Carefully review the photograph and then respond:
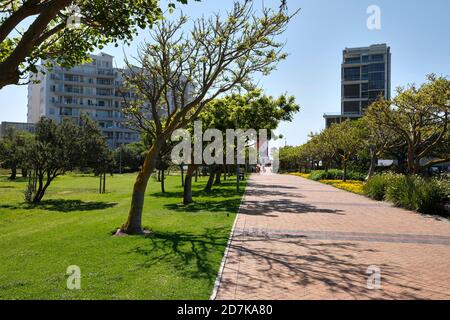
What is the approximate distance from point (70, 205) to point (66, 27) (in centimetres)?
1363

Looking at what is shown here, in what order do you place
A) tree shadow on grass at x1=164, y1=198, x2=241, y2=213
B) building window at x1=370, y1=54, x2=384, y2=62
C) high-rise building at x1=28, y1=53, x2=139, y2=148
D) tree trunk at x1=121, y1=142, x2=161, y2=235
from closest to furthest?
tree trunk at x1=121, y1=142, x2=161, y2=235 → tree shadow on grass at x1=164, y1=198, x2=241, y2=213 → high-rise building at x1=28, y1=53, x2=139, y2=148 → building window at x1=370, y1=54, x2=384, y2=62

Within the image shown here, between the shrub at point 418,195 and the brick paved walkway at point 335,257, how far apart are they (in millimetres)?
1273

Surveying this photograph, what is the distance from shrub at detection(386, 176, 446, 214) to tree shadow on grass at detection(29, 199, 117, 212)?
1286 centimetres

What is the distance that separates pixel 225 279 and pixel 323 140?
130ft

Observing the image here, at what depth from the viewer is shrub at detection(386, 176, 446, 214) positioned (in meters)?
15.5

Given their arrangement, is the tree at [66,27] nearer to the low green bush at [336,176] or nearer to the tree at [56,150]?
the tree at [56,150]

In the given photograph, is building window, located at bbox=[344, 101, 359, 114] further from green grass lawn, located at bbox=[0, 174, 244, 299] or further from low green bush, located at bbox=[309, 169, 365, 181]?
green grass lawn, located at bbox=[0, 174, 244, 299]

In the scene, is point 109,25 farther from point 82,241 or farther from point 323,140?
point 323,140

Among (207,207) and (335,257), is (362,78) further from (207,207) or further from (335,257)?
(335,257)

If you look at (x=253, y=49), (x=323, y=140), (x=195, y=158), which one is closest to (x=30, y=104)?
(x=323, y=140)

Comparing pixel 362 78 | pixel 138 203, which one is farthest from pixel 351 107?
pixel 138 203

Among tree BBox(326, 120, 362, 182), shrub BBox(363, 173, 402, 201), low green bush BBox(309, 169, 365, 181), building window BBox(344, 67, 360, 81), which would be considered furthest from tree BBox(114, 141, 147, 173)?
shrub BBox(363, 173, 402, 201)

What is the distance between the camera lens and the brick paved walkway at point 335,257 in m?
6.13

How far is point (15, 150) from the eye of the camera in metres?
32.4
